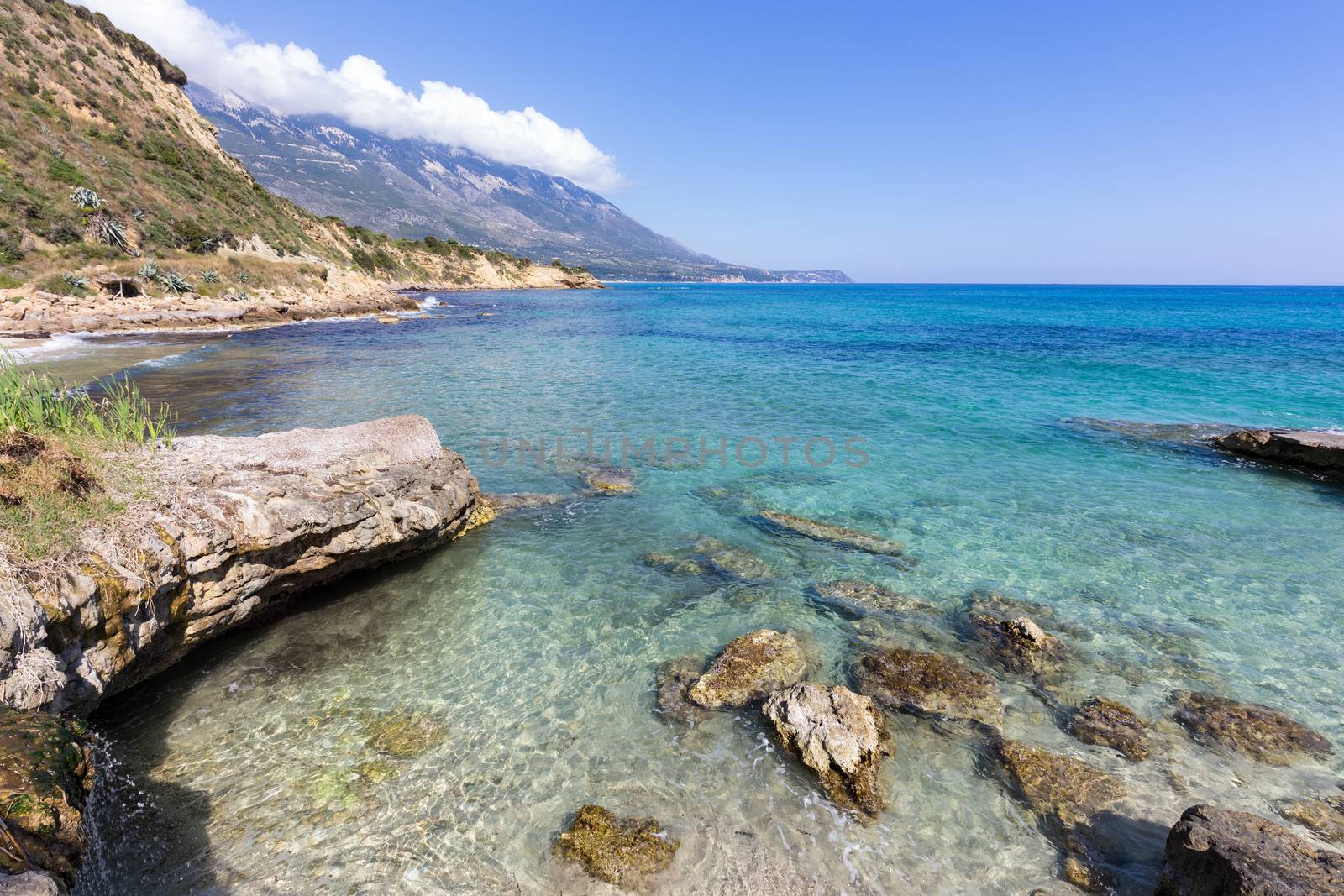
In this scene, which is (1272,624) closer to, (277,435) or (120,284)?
(277,435)

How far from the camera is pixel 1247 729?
251 inches

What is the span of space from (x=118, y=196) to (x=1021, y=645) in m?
62.6

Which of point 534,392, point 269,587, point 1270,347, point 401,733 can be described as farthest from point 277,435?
point 1270,347

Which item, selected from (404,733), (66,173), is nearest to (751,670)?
(404,733)

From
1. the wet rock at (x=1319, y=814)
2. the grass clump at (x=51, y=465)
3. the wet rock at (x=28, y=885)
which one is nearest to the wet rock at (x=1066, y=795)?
the wet rock at (x=1319, y=814)

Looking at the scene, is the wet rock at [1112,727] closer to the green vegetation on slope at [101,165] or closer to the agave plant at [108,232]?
the green vegetation on slope at [101,165]

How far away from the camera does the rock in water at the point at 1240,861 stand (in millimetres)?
3818

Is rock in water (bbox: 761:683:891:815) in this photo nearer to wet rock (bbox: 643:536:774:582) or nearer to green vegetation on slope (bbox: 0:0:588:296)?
wet rock (bbox: 643:536:774:582)

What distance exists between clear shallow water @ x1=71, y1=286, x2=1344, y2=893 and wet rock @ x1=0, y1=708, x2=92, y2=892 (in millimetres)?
1465

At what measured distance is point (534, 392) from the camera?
23984 mm

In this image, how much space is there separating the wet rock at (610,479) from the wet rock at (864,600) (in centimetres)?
548

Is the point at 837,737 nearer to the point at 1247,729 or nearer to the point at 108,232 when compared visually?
the point at 1247,729

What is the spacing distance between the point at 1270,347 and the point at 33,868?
60.4 metres

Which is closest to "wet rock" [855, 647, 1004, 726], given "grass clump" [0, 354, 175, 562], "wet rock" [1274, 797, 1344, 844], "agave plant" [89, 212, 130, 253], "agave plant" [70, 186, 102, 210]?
"wet rock" [1274, 797, 1344, 844]
